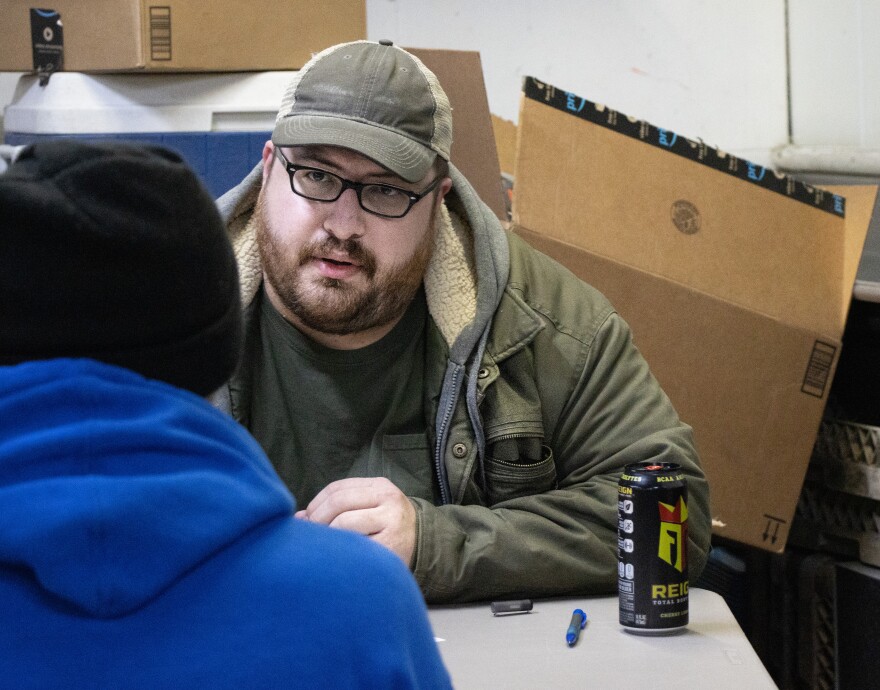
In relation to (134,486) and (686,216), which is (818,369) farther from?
(134,486)

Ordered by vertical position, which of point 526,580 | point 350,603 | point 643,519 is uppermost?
point 350,603

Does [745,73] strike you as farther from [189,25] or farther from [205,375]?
[205,375]

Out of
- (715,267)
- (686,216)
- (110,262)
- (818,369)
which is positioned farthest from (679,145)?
(110,262)

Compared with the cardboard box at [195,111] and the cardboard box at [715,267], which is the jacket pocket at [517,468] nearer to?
the cardboard box at [715,267]

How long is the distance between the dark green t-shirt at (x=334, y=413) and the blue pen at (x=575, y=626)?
1.18 ft

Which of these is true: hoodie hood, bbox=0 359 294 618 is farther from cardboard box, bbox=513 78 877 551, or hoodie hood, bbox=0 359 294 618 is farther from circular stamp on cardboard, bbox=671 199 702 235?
circular stamp on cardboard, bbox=671 199 702 235

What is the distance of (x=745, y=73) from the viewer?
366cm

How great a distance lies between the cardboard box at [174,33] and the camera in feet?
6.89

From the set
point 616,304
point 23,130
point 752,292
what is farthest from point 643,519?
point 23,130

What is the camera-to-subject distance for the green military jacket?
1.51m

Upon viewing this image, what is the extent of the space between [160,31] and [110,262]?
5.25 feet

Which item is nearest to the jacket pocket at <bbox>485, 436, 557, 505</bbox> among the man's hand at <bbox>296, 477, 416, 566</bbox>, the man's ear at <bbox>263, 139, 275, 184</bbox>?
the man's hand at <bbox>296, 477, 416, 566</bbox>

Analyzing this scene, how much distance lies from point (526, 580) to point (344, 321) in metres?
0.45

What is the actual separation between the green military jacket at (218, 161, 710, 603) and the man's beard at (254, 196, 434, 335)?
6 centimetres
